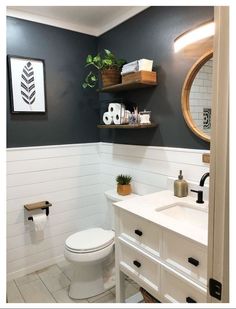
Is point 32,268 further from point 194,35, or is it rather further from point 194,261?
point 194,35

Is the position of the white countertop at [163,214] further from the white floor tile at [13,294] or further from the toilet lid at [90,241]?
the white floor tile at [13,294]

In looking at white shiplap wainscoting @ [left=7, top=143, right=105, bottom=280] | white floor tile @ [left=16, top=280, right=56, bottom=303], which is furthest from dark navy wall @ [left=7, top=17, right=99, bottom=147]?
white floor tile @ [left=16, top=280, right=56, bottom=303]

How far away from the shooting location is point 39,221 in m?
2.35

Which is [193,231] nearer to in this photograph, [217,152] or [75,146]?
[217,152]

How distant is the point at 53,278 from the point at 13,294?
0.37 meters

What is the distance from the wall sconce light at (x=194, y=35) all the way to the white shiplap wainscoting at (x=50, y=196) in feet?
4.81

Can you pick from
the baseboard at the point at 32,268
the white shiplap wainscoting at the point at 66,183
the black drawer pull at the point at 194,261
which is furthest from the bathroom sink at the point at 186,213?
the baseboard at the point at 32,268

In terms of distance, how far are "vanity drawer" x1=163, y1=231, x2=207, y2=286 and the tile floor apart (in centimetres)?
98

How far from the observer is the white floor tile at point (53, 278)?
7.24 ft

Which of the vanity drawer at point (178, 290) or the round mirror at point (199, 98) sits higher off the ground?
the round mirror at point (199, 98)

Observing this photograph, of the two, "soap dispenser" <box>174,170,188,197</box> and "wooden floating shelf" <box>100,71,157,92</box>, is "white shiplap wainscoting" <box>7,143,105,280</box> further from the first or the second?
"soap dispenser" <box>174,170,188,197</box>

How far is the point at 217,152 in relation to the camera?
0.62 metres

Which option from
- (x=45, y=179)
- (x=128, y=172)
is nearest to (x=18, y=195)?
(x=45, y=179)
